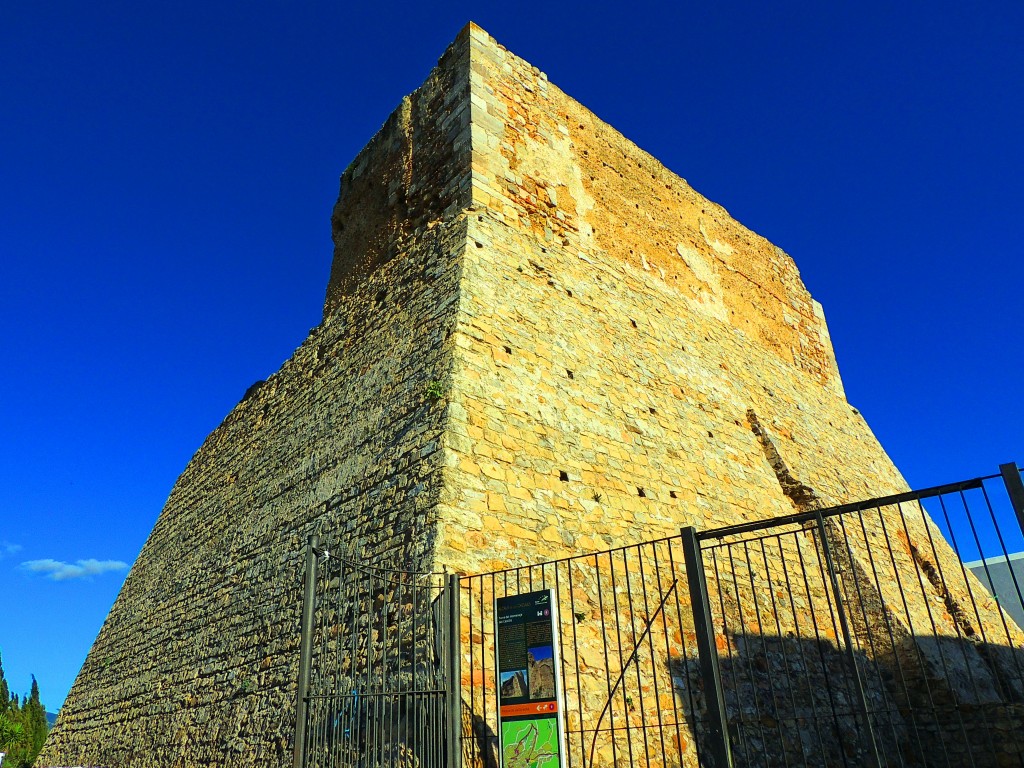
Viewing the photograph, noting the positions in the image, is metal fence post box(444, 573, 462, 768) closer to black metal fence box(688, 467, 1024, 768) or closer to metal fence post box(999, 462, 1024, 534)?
black metal fence box(688, 467, 1024, 768)

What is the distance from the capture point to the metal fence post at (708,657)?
3824 mm

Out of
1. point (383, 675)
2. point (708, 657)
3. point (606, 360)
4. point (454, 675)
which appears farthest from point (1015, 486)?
point (606, 360)

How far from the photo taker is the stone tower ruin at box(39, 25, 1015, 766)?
6.31 metres

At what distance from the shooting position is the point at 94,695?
10.3 metres

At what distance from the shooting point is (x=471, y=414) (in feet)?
20.6

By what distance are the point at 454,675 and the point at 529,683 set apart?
27.4 inches

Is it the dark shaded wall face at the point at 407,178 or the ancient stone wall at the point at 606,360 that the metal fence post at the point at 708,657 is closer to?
the ancient stone wall at the point at 606,360

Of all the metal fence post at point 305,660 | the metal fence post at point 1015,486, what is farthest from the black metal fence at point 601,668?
the metal fence post at point 1015,486

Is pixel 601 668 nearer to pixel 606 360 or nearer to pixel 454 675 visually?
pixel 454 675

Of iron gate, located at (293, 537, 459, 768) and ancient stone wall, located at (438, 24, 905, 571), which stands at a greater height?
ancient stone wall, located at (438, 24, 905, 571)

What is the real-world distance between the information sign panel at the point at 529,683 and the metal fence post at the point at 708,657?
787mm

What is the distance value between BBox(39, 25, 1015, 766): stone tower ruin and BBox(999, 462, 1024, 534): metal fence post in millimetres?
3229

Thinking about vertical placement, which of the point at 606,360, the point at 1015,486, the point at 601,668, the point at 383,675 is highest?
the point at 606,360

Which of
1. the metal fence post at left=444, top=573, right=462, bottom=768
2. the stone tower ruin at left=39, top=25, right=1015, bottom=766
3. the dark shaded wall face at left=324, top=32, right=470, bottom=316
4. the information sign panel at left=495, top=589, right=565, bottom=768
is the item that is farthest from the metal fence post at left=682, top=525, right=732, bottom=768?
the dark shaded wall face at left=324, top=32, right=470, bottom=316
